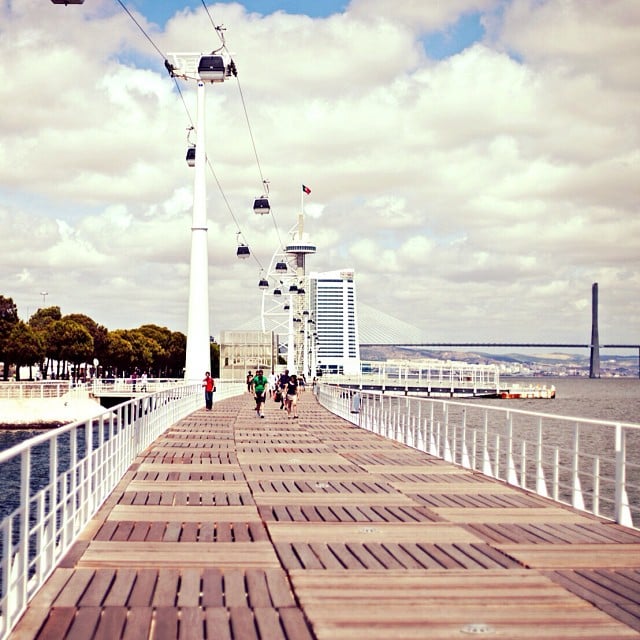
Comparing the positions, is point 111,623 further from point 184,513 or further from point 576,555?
point 184,513

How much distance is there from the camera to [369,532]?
1011 cm

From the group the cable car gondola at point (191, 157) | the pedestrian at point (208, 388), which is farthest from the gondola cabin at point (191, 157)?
the pedestrian at point (208, 388)

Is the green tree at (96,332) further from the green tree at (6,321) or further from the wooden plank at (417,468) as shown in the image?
the wooden plank at (417,468)

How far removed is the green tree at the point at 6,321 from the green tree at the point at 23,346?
0.29 metres

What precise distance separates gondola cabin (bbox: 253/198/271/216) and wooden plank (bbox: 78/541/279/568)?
3364cm

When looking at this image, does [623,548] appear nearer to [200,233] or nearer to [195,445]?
[195,445]

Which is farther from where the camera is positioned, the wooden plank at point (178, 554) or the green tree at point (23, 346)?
the green tree at point (23, 346)

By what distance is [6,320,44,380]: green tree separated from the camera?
95188 millimetres

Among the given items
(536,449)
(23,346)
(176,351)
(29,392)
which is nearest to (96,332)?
(23,346)

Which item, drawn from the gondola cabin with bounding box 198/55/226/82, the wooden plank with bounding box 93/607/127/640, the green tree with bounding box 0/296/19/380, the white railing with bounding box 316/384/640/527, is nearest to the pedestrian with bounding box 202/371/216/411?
the white railing with bounding box 316/384/640/527

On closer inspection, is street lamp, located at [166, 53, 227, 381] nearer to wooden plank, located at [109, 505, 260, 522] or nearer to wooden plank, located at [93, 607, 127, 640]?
wooden plank, located at [109, 505, 260, 522]

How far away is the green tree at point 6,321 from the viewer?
309ft

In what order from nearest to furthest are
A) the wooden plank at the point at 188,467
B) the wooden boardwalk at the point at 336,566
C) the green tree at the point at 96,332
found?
the wooden boardwalk at the point at 336,566
the wooden plank at the point at 188,467
the green tree at the point at 96,332

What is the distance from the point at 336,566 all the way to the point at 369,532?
1.81 metres
